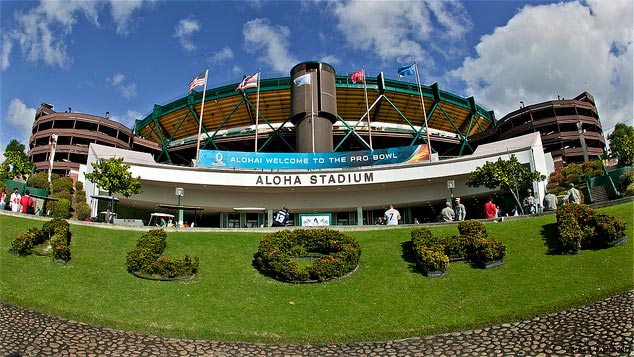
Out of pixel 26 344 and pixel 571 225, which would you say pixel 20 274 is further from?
pixel 571 225

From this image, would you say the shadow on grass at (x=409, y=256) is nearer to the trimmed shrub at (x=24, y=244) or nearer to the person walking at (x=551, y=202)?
the person walking at (x=551, y=202)

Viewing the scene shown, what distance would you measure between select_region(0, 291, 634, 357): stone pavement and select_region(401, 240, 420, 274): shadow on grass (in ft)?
17.7

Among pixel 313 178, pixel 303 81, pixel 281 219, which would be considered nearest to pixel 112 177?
pixel 281 219

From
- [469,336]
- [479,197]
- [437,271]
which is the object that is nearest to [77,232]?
[437,271]

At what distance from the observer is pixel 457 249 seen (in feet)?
61.4

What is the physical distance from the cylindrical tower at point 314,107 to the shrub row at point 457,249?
2766cm

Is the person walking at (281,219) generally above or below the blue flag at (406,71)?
below

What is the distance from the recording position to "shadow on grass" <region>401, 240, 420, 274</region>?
18.4m

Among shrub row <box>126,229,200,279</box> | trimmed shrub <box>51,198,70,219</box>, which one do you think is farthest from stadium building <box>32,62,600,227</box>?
shrub row <box>126,229,200,279</box>

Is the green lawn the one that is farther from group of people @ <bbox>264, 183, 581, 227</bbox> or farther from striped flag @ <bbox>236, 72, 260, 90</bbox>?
striped flag @ <bbox>236, 72, 260, 90</bbox>

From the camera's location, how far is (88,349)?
39.2ft

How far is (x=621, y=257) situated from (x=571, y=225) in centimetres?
216

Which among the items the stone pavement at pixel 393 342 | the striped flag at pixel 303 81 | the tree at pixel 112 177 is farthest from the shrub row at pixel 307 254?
the striped flag at pixel 303 81

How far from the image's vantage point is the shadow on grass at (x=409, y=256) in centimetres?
1841
